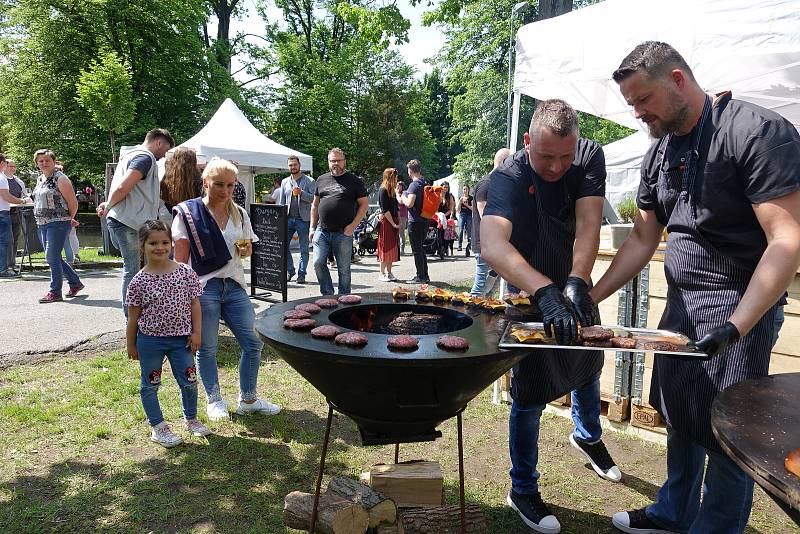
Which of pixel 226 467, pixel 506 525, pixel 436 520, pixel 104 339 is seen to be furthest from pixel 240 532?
pixel 104 339

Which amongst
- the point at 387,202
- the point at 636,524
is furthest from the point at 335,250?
the point at 636,524

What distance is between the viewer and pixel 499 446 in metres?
3.76

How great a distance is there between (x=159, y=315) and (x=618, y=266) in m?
2.68

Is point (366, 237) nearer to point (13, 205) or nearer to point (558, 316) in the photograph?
point (13, 205)

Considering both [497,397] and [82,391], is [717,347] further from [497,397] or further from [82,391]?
[82,391]

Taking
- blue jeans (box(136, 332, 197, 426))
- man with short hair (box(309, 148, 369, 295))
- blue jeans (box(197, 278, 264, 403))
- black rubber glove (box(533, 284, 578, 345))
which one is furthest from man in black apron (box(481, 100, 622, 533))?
man with short hair (box(309, 148, 369, 295))

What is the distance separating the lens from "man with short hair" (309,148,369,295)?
A: 6344 millimetres

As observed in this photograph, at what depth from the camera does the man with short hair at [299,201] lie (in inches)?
Result: 353

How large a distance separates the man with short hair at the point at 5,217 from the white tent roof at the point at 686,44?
8138mm

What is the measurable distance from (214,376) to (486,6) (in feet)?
93.4

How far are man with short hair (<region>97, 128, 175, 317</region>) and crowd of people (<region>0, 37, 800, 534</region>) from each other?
0.90 meters

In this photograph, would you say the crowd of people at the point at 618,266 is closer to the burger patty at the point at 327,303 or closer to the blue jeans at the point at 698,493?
the blue jeans at the point at 698,493

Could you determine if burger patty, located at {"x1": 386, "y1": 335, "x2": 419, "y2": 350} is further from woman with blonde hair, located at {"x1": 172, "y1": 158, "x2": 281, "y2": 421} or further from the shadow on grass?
woman with blonde hair, located at {"x1": 172, "y1": 158, "x2": 281, "y2": 421}

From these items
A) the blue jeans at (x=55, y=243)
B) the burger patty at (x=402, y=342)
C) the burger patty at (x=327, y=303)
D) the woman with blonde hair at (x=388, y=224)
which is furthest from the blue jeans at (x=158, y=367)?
the woman with blonde hair at (x=388, y=224)
